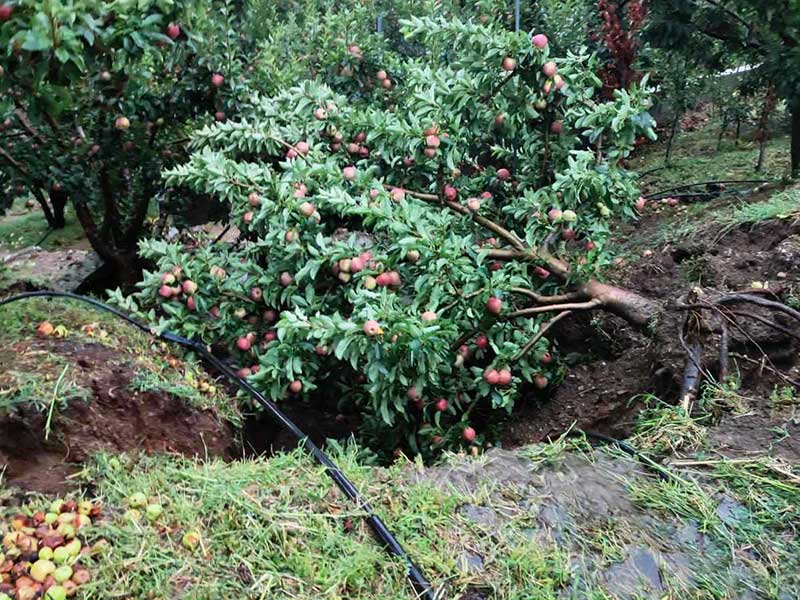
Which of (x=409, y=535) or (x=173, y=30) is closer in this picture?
(x=409, y=535)

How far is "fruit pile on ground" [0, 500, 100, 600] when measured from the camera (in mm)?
1610

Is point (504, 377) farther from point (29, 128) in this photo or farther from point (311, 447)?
point (29, 128)

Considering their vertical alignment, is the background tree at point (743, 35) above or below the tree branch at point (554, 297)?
above

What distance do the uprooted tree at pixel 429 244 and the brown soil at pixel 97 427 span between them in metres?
0.37

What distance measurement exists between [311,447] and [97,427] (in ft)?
2.57

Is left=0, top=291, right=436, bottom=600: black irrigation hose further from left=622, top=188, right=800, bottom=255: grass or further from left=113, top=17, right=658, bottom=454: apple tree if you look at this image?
left=622, top=188, right=800, bottom=255: grass

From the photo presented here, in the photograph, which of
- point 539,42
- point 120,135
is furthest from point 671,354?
point 120,135

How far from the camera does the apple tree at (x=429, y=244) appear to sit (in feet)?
9.48

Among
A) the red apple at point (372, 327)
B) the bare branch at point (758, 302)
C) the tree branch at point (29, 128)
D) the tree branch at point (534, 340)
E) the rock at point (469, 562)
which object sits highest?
the tree branch at point (29, 128)

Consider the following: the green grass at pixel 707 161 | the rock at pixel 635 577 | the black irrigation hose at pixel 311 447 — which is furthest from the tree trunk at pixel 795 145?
the black irrigation hose at pixel 311 447

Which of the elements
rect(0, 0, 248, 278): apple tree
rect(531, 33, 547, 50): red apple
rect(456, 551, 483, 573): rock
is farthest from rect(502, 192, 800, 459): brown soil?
rect(0, 0, 248, 278): apple tree

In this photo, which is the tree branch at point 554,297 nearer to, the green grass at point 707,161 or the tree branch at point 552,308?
the tree branch at point 552,308

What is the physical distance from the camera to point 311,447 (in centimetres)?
238

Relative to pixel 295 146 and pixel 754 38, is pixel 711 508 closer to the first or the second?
pixel 295 146
